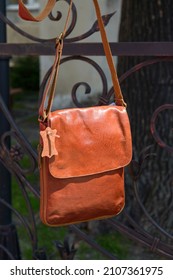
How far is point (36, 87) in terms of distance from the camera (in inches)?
444

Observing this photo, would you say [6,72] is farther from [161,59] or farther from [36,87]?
[36,87]

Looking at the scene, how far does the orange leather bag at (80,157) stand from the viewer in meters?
1.73

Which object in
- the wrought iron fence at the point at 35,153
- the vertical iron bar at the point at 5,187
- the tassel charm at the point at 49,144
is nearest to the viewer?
the tassel charm at the point at 49,144

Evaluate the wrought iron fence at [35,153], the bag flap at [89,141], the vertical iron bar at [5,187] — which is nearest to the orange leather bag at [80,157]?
the bag flap at [89,141]

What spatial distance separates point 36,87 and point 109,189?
9.60m

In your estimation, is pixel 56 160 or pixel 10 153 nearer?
pixel 56 160

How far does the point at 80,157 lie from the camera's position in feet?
5.76

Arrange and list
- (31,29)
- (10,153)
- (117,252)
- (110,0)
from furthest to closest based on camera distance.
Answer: (31,29)
(110,0)
(117,252)
(10,153)

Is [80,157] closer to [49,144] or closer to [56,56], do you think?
[49,144]

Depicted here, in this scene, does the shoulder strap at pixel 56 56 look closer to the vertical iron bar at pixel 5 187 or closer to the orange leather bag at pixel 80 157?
the orange leather bag at pixel 80 157

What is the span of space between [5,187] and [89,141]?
2.49 feet

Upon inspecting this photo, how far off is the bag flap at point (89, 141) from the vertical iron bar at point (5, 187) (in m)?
0.61
